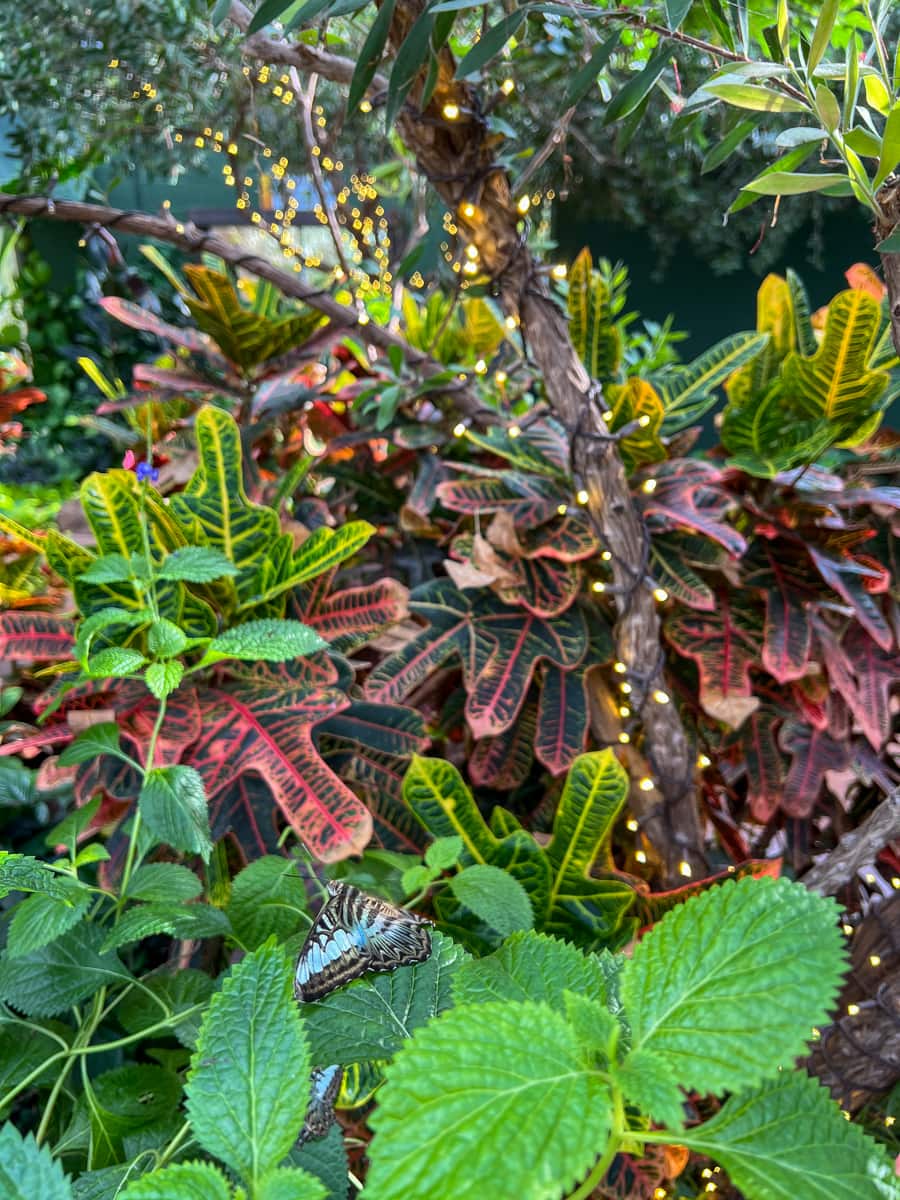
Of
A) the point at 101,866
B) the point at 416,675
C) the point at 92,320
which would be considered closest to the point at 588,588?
the point at 416,675

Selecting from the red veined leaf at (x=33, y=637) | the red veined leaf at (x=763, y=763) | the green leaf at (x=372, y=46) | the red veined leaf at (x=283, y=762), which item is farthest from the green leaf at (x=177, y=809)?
the red veined leaf at (x=763, y=763)

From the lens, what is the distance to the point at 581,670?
0.87m

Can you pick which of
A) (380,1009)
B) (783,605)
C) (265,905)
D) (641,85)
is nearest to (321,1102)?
(380,1009)

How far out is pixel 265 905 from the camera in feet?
1.78

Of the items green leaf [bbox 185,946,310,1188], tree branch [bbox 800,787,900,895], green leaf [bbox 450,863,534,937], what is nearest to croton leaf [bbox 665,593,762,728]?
tree branch [bbox 800,787,900,895]

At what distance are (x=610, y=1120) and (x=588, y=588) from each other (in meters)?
0.70

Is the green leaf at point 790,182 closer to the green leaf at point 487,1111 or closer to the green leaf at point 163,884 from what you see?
the green leaf at point 487,1111

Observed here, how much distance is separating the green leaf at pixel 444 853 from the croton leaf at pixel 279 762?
102 millimetres

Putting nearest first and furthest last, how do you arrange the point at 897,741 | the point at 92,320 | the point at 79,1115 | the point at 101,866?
the point at 79,1115 → the point at 101,866 → the point at 897,741 → the point at 92,320

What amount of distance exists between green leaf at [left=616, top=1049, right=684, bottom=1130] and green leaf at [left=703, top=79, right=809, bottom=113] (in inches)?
16.8

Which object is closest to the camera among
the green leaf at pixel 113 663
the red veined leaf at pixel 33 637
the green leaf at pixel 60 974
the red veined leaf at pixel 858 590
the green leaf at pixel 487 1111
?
the green leaf at pixel 487 1111

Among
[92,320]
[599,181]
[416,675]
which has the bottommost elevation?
[416,675]

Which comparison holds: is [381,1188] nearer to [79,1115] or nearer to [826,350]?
[79,1115]

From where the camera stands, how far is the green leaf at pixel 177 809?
20.5 inches
